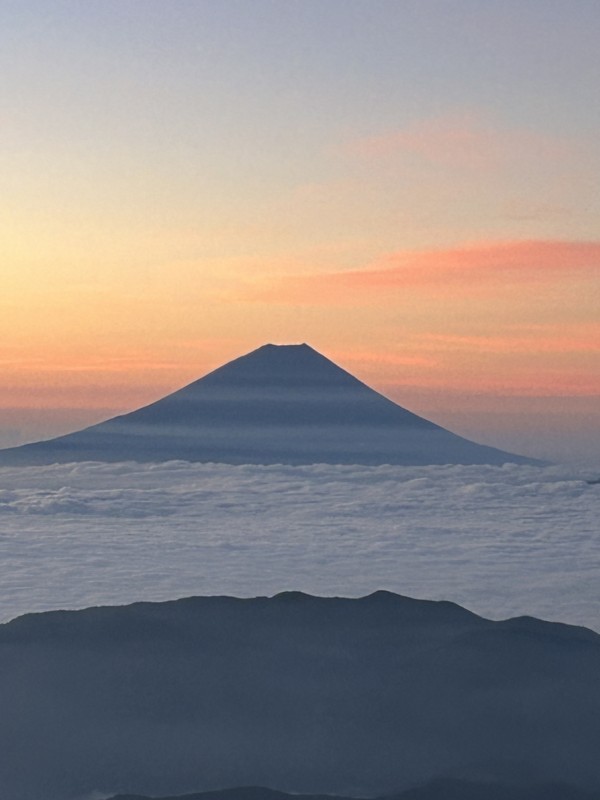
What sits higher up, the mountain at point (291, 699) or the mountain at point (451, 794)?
the mountain at point (291, 699)

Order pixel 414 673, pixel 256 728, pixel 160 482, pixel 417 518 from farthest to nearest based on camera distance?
pixel 160 482, pixel 417 518, pixel 414 673, pixel 256 728

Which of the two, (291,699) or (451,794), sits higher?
(291,699)

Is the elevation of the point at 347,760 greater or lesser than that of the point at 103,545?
lesser

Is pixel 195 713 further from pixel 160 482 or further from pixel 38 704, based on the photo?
A: pixel 160 482

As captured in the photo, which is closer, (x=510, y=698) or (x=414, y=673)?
(x=510, y=698)

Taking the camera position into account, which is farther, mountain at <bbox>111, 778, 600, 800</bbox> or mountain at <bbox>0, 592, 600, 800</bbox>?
mountain at <bbox>0, 592, 600, 800</bbox>

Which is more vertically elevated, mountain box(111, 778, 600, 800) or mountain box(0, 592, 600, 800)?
mountain box(0, 592, 600, 800)

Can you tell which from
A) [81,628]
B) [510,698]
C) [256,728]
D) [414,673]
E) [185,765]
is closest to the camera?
[185,765]

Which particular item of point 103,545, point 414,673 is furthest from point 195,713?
point 103,545
